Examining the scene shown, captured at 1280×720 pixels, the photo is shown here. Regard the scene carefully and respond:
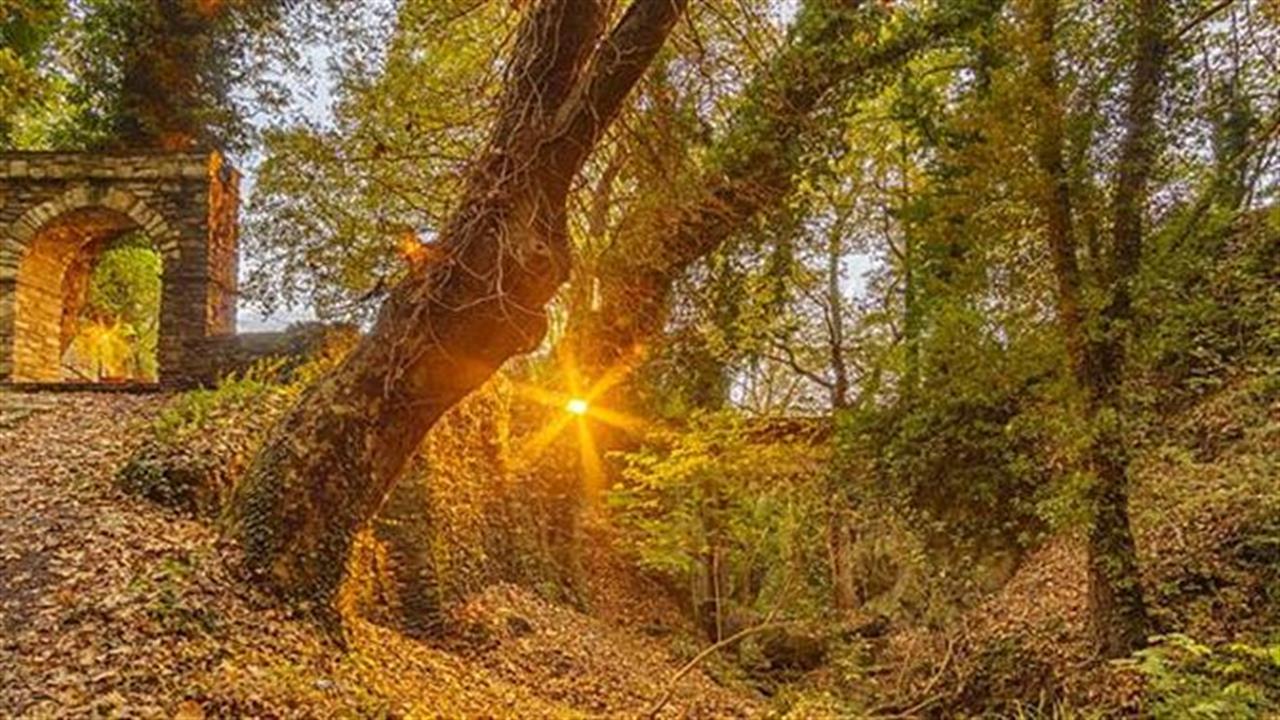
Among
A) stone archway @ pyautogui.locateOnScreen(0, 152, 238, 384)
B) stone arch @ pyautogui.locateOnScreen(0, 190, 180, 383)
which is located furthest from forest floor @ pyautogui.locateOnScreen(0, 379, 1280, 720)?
stone arch @ pyautogui.locateOnScreen(0, 190, 180, 383)

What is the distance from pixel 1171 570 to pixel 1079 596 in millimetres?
1377

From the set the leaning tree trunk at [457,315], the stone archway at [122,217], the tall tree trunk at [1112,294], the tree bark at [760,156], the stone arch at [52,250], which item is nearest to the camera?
the leaning tree trunk at [457,315]

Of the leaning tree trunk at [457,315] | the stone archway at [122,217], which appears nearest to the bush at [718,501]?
the leaning tree trunk at [457,315]

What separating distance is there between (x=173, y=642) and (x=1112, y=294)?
22.1ft

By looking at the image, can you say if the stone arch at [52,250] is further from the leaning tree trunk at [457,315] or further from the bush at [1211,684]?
the bush at [1211,684]

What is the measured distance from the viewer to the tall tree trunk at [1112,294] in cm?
678

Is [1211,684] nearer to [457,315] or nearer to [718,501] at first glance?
[457,315]

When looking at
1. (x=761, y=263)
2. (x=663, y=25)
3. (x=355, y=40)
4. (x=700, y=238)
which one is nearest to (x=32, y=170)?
(x=355, y=40)

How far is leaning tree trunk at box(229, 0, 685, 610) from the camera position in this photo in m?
4.83

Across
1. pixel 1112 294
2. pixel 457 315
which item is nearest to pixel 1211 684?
pixel 1112 294

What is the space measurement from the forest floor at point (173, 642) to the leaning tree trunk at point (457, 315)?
42 cm

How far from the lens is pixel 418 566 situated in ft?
25.6

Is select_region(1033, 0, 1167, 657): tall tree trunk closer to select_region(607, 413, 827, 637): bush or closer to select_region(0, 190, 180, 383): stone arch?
select_region(607, 413, 827, 637): bush

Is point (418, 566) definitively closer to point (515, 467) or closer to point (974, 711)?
point (515, 467)
